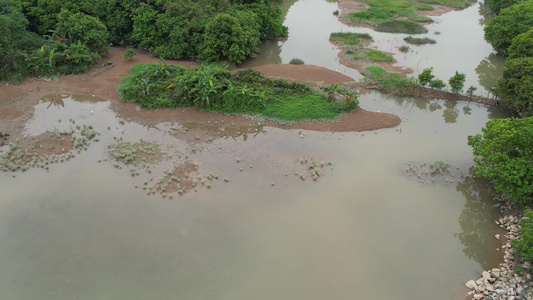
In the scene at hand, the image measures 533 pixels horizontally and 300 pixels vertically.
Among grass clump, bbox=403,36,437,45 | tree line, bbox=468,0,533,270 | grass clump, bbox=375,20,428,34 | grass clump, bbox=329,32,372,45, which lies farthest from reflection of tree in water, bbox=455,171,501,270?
grass clump, bbox=375,20,428,34

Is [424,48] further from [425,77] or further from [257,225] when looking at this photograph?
[257,225]

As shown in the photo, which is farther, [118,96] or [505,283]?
[118,96]

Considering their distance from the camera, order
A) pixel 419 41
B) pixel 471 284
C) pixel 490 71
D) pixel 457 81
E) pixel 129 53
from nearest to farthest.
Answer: pixel 471 284 → pixel 457 81 → pixel 129 53 → pixel 490 71 → pixel 419 41

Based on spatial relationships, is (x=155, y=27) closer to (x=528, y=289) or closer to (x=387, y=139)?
(x=387, y=139)

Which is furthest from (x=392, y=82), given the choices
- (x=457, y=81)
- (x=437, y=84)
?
(x=457, y=81)

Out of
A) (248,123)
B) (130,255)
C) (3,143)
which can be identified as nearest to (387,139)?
(248,123)
